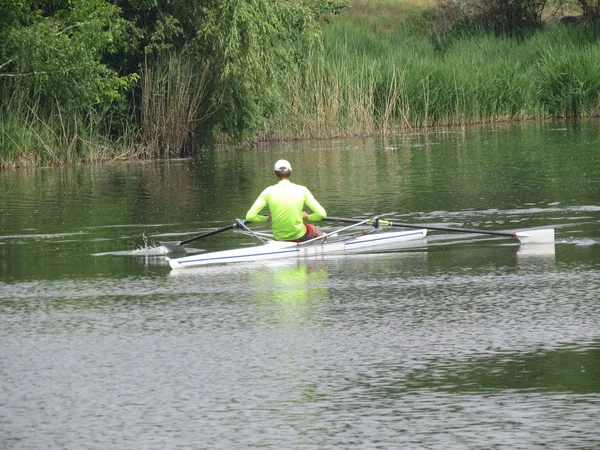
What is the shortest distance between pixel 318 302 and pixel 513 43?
3587cm

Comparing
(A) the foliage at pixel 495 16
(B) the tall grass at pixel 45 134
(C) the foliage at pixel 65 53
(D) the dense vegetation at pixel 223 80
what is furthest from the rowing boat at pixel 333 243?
(A) the foliage at pixel 495 16

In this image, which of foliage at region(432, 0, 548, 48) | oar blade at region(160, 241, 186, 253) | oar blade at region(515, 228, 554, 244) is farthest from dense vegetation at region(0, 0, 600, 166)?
oar blade at region(515, 228, 554, 244)

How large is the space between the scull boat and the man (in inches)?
7.0

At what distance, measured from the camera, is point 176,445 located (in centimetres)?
713

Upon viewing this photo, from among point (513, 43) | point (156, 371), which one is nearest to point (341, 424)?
point (156, 371)

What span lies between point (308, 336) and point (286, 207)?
16.6ft

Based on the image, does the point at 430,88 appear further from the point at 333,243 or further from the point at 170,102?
the point at 333,243

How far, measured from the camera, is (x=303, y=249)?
590 inches

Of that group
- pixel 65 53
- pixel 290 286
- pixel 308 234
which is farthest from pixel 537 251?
pixel 65 53

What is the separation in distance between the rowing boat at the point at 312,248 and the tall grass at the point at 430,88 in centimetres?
2092

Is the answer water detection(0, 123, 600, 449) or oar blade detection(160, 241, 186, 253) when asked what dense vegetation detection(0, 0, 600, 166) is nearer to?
water detection(0, 123, 600, 449)

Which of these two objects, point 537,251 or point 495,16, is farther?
point 495,16

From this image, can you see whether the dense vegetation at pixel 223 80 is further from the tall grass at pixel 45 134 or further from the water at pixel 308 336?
the water at pixel 308 336

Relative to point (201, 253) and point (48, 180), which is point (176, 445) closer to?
point (201, 253)
